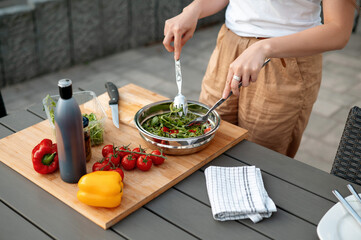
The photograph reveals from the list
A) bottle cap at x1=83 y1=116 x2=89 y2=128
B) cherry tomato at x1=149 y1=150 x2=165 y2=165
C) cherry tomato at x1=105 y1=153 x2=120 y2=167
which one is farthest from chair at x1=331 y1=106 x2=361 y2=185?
bottle cap at x1=83 y1=116 x2=89 y2=128

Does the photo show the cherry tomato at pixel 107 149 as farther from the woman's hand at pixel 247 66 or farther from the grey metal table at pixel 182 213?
the woman's hand at pixel 247 66

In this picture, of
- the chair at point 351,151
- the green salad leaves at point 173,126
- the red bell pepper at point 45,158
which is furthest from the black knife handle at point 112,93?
the chair at point 351,151

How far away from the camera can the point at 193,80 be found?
12.9 ft

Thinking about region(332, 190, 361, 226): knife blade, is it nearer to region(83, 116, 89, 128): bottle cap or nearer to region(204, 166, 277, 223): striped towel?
region(204, 166, 277, 223): striped towel

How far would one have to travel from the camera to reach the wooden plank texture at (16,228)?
3.67 ft

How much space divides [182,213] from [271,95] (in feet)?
2.48

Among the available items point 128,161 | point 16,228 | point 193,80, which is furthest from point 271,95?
point 193,80

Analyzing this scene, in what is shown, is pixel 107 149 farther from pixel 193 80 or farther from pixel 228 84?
pixel 193 80

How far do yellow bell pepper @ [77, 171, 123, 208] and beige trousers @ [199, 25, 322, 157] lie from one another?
0.82 m

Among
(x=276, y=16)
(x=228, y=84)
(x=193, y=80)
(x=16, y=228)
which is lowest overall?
(x=193, y=80)

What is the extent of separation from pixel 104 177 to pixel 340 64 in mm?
3690

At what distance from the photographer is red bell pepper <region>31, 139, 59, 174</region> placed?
1.30 meters

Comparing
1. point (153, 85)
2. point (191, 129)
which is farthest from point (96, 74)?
point (191, 129)

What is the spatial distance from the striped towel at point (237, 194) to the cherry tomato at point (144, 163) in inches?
7.3
